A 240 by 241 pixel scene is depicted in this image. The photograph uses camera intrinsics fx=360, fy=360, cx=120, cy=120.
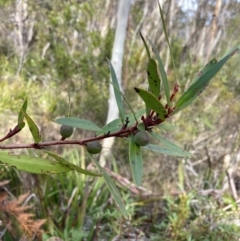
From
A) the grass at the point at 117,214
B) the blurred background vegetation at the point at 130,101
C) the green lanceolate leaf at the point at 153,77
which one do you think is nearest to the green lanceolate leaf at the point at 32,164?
the green lanceolate leaf at the point at 153,77

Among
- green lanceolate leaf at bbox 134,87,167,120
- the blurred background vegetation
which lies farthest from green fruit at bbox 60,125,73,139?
the blurred background vegetation

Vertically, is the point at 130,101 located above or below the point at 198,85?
below

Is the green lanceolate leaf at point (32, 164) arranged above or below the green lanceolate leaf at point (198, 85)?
below

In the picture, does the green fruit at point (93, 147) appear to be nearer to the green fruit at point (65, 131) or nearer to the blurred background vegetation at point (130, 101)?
the green fruit at point (65, 131)

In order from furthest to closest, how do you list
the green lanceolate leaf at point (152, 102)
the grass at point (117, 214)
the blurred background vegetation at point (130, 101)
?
1. the blurred background vegetation at point (130, 101)
2. the grass at point (117, 214)
3. the green lanceolate leaf at point (152, 102)

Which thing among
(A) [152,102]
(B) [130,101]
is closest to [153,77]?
(A) [152,102]

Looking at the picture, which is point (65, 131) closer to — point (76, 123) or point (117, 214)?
point (76, 123)

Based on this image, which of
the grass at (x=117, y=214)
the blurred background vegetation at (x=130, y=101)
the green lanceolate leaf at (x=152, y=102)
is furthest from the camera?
the blurred background vegetation at (x=130, y=101)
